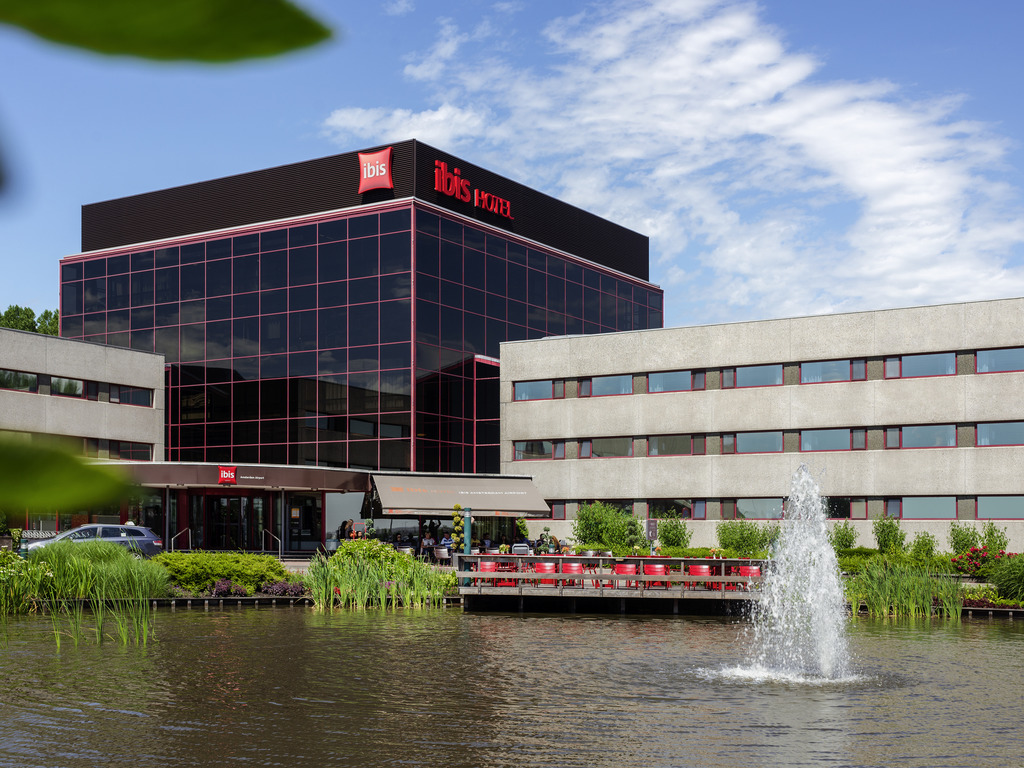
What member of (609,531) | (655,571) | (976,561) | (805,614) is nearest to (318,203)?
(609,531)

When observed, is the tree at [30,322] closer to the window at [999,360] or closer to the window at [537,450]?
the window at [537,450]

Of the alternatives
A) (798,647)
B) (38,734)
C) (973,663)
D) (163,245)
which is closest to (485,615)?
(798,647)

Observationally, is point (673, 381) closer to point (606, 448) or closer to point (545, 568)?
point (606, 448)

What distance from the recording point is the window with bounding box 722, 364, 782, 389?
2093 inches

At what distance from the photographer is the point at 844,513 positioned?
5131 centimetres

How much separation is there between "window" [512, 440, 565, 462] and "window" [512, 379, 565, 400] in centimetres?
232

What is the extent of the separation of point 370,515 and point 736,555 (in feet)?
61.6

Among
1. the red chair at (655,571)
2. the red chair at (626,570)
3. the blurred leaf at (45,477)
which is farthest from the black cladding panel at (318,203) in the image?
the blurred leaf at (45,477)

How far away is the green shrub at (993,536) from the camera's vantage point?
1761 inches

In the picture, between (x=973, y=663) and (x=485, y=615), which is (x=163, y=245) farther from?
(x=973, y=663)

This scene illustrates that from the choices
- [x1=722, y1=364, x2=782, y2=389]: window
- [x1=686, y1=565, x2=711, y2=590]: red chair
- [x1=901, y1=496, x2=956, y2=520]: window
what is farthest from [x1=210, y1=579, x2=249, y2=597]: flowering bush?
[x1=901, y1=496, x2=956, y2=520]: window

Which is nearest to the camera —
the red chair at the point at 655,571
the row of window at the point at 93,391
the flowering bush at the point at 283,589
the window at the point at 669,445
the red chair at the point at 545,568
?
the flowering bush at the point at 283,589

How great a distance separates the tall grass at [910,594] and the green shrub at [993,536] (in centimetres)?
1545

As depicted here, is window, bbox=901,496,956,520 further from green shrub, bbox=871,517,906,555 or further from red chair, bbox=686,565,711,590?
red chair, bbox=686,565,711,590
